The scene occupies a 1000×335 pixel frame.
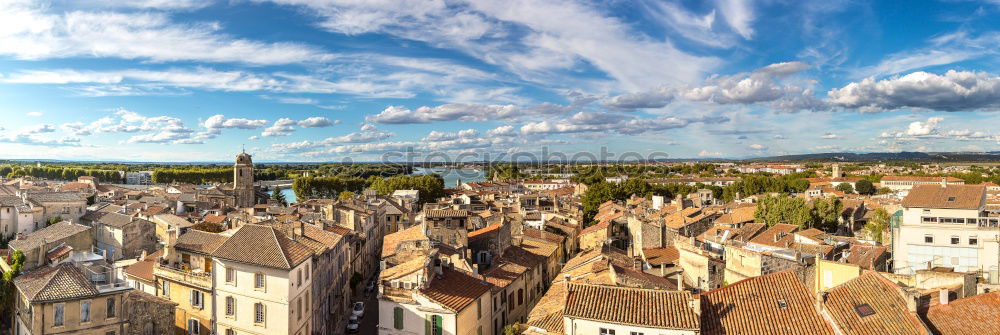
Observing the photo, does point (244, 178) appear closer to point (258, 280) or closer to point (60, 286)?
point (60, 286)

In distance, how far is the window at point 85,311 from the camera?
26859mm

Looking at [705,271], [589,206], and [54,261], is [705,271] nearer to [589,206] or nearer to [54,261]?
[54,261]

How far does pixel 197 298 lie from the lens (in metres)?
29.9

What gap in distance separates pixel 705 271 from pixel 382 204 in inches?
1620

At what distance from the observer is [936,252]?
31.0 meters

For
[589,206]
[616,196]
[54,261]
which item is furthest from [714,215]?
[54,261]

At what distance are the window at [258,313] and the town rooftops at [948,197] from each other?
34.7 metres

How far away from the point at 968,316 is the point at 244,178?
313 feet

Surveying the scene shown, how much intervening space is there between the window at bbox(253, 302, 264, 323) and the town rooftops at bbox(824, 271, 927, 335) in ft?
77.2

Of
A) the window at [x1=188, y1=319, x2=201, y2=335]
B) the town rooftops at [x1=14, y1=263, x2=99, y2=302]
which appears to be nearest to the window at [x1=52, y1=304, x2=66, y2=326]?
the town rooftops at [x1=14, y1=263, x2=99, y2=302]

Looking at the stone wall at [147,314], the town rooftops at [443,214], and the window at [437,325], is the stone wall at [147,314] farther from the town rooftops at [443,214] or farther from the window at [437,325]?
the town rooftops at [443,214]

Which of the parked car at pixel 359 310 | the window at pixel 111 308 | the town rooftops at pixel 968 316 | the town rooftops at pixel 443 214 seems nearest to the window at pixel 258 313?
the window at pixel 111 308

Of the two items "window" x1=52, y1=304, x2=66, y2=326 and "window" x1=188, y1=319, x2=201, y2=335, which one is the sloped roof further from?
"window" x1=52, y1=304, x2=66, y2=326

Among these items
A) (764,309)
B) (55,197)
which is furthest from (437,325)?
(55,197)
